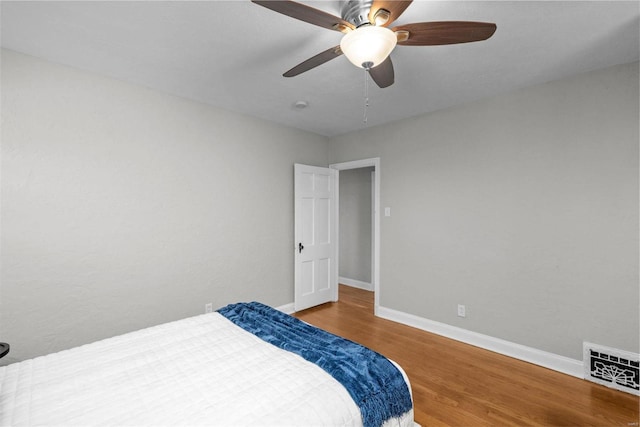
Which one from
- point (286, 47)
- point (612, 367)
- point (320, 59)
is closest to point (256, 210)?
point (286, 47)

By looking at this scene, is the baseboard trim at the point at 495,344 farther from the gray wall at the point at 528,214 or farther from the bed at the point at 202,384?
the bed at the point at 202,384

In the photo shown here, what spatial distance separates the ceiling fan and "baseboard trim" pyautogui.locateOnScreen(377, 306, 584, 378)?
2.73m

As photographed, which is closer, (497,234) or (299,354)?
(299,354)

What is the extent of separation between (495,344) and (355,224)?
309cm

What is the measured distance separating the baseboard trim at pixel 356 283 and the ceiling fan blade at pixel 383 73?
4012 mm

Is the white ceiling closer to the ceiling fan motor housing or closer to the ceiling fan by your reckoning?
the ceiling fan motor housing

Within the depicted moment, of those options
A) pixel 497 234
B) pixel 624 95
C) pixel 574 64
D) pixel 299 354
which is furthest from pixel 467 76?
pixel 299 354

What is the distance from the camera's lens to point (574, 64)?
7.57ft

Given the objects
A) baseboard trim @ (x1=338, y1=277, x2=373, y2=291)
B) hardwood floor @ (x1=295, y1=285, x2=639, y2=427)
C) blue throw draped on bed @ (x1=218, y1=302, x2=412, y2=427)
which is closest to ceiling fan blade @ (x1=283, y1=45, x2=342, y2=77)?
blue throw draped on bed @ (x1=218, y1=302, x2=412, y2=427)

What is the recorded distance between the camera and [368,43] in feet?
4.66

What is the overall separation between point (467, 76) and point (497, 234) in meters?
1.55

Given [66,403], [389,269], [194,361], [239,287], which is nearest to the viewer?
[66,403]

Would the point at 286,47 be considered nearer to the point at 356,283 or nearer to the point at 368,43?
the point at 368,43

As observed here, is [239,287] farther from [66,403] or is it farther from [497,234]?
[497,234]
